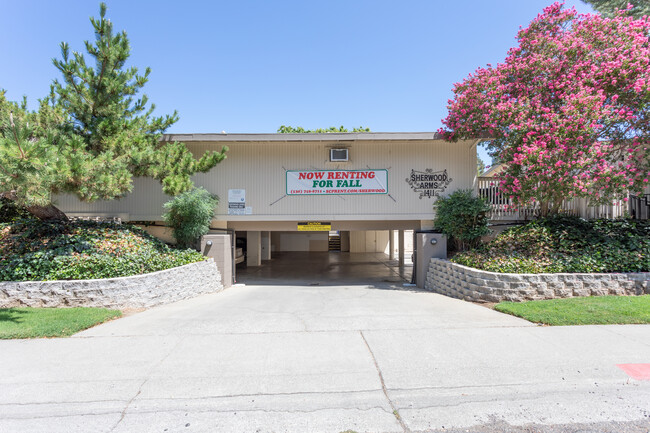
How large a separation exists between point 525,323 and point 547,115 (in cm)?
497

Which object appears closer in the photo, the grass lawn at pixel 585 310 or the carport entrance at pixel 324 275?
the grass lawn at pixel 585 310

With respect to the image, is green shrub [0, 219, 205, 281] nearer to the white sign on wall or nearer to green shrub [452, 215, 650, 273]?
the white sign on wall

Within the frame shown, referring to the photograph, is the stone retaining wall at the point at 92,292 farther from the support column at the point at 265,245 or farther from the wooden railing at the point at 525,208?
the support column at the point at 265,245

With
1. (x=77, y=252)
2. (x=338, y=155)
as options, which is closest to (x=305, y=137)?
(x=338, y=155)

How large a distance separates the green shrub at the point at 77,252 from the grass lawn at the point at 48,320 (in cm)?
83

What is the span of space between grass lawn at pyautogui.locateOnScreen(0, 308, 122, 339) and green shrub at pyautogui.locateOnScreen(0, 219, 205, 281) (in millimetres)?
832

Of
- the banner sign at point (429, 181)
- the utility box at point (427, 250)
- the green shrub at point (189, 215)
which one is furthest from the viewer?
the banner sign at point (429, 181)

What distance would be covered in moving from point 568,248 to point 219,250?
9.72 metres

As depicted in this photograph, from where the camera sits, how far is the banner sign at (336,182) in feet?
34.8

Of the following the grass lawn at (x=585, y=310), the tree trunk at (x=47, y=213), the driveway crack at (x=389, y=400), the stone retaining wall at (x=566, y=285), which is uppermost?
the tree trunk at (x=47, y=213)

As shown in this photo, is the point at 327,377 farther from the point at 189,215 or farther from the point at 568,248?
the point at 189,215

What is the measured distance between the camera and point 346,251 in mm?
25203

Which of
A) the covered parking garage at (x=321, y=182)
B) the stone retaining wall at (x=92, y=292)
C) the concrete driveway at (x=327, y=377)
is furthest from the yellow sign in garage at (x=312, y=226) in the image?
the concrete driveway at (x=327, y=377)

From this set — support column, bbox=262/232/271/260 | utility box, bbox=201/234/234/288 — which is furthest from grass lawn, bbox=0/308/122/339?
support column, bbox=262/232/271/260
